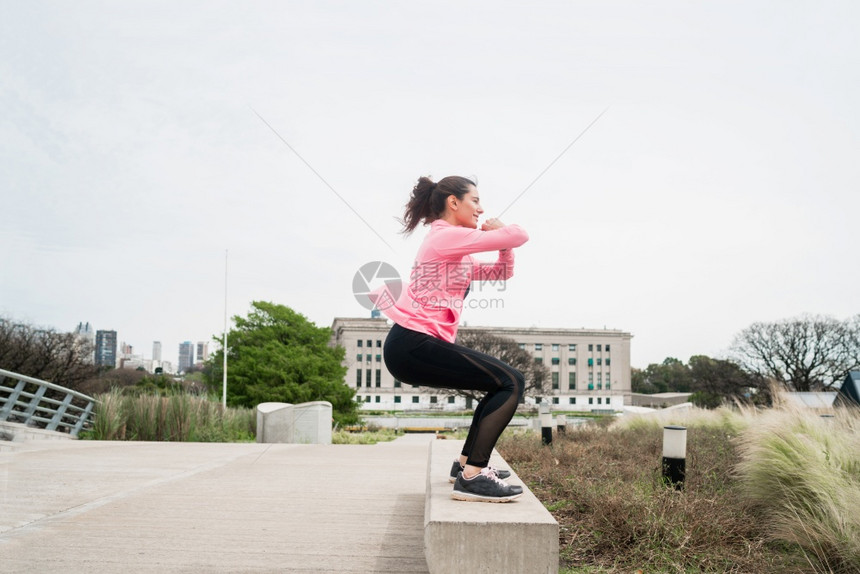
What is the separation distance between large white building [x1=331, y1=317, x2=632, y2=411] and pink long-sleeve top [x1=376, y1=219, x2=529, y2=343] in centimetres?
9235

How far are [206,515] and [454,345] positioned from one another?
8.52 feet

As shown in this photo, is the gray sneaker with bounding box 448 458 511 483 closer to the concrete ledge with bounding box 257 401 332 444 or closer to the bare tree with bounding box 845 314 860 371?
the concrete ledge with bounding box 257 401 332 444

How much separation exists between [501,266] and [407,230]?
58 cm

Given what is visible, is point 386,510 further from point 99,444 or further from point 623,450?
point 99,444

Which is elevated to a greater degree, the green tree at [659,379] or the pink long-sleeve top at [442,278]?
the pink long-sleeve top at [442,278]

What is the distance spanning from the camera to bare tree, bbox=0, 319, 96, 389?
72.5 feet

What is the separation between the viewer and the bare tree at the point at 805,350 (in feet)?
159

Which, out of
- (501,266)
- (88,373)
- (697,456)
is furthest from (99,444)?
(88,373)

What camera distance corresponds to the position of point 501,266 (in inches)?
132

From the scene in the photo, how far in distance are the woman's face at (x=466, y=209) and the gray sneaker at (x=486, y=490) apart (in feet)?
3.84

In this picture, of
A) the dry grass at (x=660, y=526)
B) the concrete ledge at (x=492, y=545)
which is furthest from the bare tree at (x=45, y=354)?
the concrete ledge at (x=492, y=545)

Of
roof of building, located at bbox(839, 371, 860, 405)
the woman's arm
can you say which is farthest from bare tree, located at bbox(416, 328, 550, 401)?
the woman's arm

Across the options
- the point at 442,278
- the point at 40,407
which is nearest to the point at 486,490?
the point at 442,278

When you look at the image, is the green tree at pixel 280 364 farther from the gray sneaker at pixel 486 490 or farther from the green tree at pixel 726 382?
the green tree at pixel 726 382
